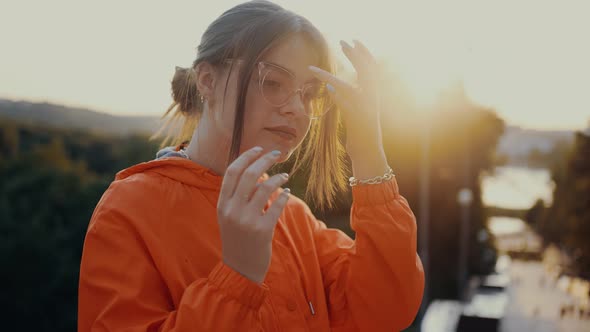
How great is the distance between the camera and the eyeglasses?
154cm

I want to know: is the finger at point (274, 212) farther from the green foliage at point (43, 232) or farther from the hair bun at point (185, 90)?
the green foliage at point (43, 232)

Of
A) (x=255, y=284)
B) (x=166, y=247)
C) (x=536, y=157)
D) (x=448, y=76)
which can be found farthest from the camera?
(x=536, y=157)

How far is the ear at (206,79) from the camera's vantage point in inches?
64.3

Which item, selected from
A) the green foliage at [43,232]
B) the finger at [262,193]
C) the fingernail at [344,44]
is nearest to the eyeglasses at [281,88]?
the fingernail at [344,44]

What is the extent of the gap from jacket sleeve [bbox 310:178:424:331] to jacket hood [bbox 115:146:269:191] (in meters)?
0.40

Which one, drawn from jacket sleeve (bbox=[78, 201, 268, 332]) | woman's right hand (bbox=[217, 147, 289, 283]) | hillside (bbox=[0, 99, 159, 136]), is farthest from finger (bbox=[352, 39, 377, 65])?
hillside (bbox=[0, 99, 159, 136])

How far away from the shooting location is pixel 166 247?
1.50 m

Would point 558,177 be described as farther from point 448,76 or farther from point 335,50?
point 335,50

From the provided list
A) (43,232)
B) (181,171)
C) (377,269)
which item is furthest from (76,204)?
(377,269)

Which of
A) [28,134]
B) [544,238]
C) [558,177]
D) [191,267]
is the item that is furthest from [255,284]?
[28,134]

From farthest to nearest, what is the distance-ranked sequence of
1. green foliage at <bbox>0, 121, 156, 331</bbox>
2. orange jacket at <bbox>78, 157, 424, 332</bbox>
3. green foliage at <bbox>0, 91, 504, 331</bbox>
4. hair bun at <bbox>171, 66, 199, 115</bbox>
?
1. green foliage at <bbox>0, 121, 156, 331</bbox>
2. green foliage at <bbox>0, 91, 504, 331</bbox>
3. hair bun at <bbox>171, 66, 199, 115</bbox>
4. orange jacket at <bbox>78, 157, 424, 332</bbox>

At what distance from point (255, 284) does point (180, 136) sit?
803 millimetres

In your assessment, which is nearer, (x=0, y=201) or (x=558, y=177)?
(x=0, y=201)

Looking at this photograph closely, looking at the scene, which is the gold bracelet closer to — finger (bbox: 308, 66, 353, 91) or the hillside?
finger (bbox: 308, 66, 353, 91)
